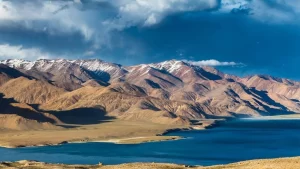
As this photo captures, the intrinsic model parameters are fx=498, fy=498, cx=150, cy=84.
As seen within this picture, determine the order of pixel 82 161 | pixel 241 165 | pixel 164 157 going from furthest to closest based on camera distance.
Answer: pixel 164 157, pixel 82 161, pixel 241 165

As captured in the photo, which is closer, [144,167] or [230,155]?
[144,167]

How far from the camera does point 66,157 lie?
192 metres

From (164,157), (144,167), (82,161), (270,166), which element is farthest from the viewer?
(164,157)

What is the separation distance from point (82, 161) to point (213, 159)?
47.9 meters

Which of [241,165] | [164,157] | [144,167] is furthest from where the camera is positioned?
[164,157]

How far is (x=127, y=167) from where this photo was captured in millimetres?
83938

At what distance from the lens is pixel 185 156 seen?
19438 centimetres

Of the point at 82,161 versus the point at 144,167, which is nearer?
the point at 144,167

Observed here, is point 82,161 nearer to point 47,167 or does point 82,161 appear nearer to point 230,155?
point 230,155

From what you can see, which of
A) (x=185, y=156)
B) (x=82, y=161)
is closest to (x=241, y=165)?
(x=82, y=161)

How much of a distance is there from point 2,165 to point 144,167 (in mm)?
26471

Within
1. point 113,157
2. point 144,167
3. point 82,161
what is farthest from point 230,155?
point 144,167

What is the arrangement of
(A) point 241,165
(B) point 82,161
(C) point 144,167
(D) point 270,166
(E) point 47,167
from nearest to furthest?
1. (D) point 270,166
2. (A) point 241,165
3. (C) point 144,167
4. (E) point 47,167
5. (B) point 82,161

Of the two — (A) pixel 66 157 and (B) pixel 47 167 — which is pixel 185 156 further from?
(B) pixel 47 167
